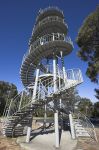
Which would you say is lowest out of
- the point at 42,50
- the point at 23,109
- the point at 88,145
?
the point at 88,145

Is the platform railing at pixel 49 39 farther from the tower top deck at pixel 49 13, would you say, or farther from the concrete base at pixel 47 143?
the concrete base at pixel 47 143

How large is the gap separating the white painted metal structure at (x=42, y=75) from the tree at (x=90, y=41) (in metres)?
3.31

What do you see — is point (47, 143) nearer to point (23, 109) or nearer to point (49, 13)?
point (23, 109)

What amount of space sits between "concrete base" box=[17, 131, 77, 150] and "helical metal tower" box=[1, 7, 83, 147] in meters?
0.87

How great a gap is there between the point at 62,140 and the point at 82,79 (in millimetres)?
5272

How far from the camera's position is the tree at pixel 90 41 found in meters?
20.5

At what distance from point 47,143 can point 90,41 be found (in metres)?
13.2

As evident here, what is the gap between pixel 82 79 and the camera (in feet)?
42.9

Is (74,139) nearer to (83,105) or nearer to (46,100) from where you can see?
(46,100)

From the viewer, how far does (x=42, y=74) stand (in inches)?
657

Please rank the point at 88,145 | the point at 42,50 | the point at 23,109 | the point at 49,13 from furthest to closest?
the point at 49,13 < the point at 42,50 < the point at 23,109 < the point at 88,145

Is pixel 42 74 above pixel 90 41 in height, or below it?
below

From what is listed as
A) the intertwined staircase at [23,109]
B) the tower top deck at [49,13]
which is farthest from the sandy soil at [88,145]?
the tower top deck at [49,13]

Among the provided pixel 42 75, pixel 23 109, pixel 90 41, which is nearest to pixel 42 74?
pixel 42 75
